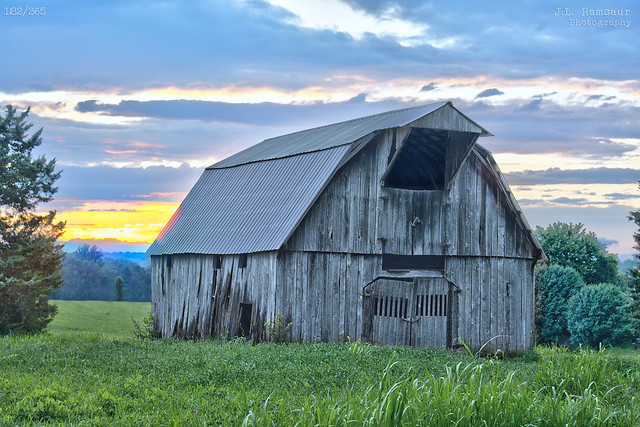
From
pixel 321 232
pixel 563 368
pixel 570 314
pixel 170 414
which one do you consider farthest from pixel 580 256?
pixel 170 414

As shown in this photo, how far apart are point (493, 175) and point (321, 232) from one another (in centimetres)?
A: 665

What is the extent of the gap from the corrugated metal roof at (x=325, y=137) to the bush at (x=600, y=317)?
55.8ft

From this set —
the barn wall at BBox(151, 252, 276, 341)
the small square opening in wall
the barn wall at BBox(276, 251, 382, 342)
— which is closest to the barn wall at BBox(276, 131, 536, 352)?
the barn wall at BBox(276, 251, 382, 342)

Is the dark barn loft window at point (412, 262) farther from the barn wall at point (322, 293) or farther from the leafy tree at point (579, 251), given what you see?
the leafy tree at point (579, 251)

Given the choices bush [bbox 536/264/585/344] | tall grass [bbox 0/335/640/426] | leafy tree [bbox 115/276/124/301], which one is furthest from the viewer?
leafy tree [bbox 115/276/124/301]

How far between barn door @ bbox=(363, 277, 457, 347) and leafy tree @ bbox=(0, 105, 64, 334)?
19.0 metres

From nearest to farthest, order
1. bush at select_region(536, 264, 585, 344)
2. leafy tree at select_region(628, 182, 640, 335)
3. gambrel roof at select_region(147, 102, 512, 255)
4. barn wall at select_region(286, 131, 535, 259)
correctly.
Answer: gambrel roof at select_region(147, 102, 512, 255), barn wall at select_region(286, 131, 535, 259), leafy tree at select_region(628, 182, 640, 335), bush at select_region(536, 264, 585, 344)

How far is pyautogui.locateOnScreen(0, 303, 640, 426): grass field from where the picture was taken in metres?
9.74

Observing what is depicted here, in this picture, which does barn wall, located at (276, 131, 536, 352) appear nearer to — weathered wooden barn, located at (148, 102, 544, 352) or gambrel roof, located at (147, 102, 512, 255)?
weathered wooden barn, located at (148, 102, 544, 352)

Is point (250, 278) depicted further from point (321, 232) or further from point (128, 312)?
point (128, 312)

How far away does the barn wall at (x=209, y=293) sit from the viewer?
918 inches

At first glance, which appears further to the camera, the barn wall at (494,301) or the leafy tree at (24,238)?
the leafy tree at (24,238)

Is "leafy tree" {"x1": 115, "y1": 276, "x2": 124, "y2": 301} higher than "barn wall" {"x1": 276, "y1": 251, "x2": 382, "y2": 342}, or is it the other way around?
"barn wall" {"x1": 276, "y1": 251, "x2": 382, "y2": 342}

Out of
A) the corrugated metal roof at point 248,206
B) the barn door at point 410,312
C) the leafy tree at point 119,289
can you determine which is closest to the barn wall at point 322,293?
the barn door at point 410,312
